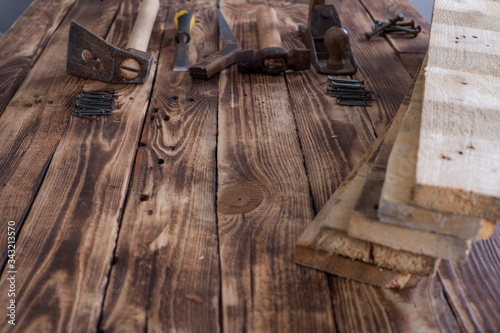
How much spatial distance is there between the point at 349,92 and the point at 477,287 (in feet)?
3.77

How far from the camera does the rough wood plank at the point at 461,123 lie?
0.97 m

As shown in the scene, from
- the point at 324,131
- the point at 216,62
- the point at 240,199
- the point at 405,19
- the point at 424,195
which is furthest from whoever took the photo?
the point at 405,19

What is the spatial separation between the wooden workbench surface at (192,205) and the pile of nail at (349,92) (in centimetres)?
6

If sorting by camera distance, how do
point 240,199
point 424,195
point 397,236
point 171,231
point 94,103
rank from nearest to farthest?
point 424,195 → point 397,236 → point 171,231 → point 240,199 → point 94,103

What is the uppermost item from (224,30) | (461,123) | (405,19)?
(461,123)

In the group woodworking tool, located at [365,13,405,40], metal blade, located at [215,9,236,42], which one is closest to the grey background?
metal blade, located at [215,9,236,42]

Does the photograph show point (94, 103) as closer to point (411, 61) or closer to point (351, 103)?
point (351, 103)

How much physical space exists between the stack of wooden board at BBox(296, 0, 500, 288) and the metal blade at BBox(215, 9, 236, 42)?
135cm

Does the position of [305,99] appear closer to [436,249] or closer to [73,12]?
[436,249]

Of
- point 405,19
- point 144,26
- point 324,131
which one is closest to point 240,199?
point 324,131

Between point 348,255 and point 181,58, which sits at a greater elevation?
point 348,255

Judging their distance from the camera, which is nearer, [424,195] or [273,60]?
[424,195]

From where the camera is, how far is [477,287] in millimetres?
1244

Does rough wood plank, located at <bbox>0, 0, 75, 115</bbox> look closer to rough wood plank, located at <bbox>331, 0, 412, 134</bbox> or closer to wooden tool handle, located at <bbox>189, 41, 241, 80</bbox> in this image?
wooden tool handle, located at <bbox>189, 41, 241, 80</bbox>
